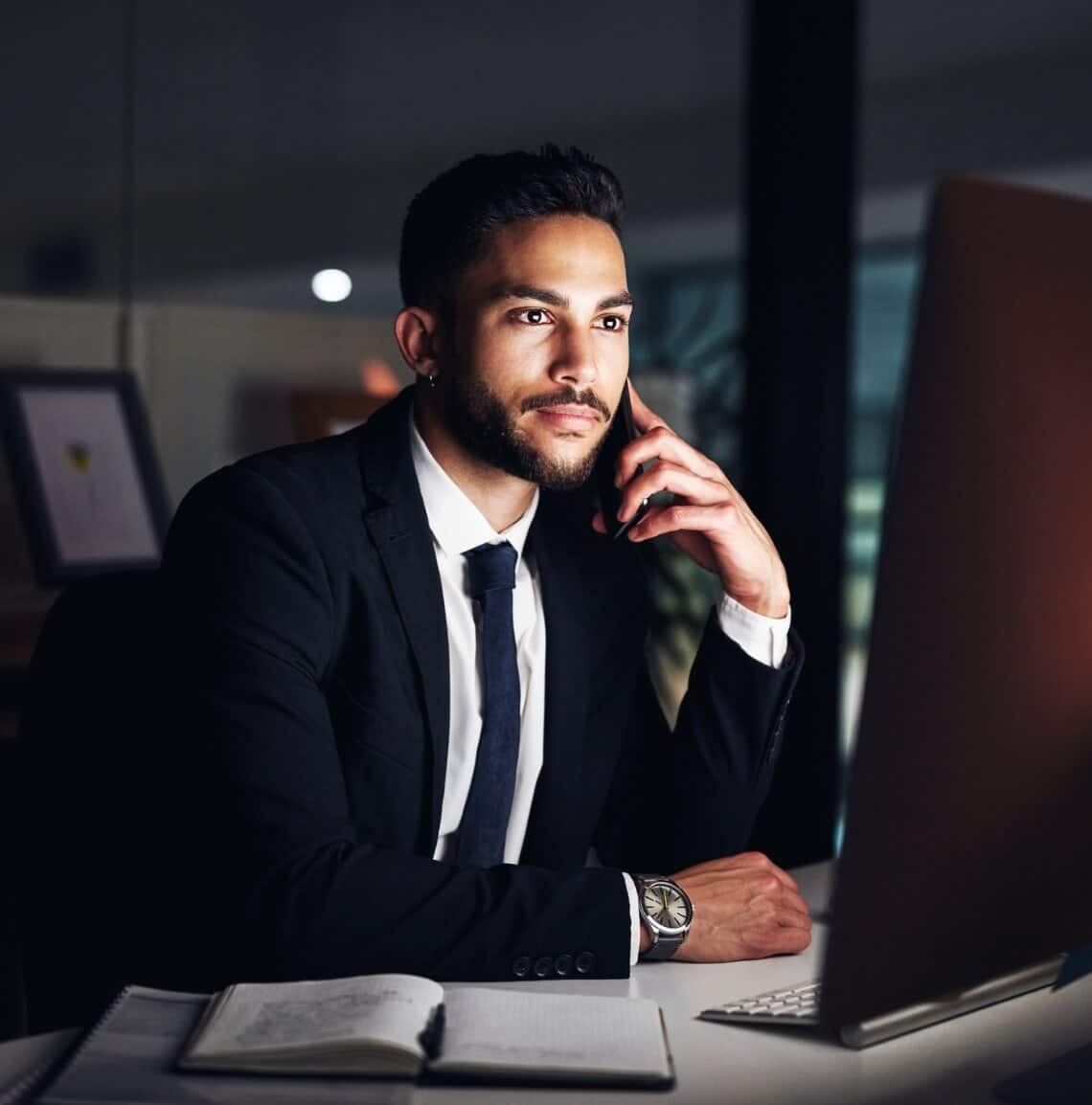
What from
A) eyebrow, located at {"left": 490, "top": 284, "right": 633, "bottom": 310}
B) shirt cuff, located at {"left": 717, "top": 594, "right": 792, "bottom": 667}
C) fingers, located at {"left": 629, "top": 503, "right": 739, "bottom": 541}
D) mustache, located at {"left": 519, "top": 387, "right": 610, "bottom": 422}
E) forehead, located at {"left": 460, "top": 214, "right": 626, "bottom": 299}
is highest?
forehead, located at {"left": 460, "top": 214, "right": 626, "bottom": 299}

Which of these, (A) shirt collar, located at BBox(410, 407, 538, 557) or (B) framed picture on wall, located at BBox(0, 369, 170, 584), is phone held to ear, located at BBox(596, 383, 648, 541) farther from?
(B) framed picture on wall, located at BBox(0, 369, 170, 584)

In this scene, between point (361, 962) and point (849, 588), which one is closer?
point (361, 962)

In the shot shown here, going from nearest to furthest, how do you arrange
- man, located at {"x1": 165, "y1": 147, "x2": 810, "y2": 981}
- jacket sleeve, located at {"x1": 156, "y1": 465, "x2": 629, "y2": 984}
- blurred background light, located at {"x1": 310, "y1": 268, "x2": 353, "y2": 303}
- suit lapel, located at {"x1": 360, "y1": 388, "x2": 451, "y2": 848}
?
jacket sleeve, located at {"x1": 156, "y1": 465, "x2": 629, "y2": 984} < man, located at {"x1": 165, "y1": 147, "x2": 810, "y2": 981} < suit lapel, located at {"x1": 360, "y1": 388, "x2": 451, "y2": 848} < blurred background light, located at {"x1": 310, "y1": 268, "x2": 353, "y2": 303}

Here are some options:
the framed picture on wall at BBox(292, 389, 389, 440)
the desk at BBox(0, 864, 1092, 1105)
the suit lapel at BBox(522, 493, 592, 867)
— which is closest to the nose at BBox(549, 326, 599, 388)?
the suit lapel at BBox(522, 493, 592, 867)

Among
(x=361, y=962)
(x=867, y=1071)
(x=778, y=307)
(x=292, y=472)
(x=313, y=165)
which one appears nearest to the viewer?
(x=867, y=1071)

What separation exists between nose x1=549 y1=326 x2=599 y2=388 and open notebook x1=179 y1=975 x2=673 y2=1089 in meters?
0.72

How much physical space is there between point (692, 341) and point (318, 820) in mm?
2827

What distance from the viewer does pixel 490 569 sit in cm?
165

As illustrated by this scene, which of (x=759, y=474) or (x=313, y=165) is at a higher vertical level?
(x=313, y=165)

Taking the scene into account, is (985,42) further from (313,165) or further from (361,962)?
(361,962)

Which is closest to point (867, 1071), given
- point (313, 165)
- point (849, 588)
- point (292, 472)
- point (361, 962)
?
point (361, 962)

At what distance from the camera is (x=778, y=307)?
389cm

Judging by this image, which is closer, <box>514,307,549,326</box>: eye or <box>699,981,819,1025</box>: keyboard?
<box>699,981,819,1025</box>: keyboard

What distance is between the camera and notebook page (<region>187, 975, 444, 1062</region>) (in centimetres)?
97
